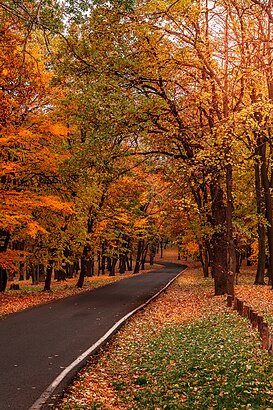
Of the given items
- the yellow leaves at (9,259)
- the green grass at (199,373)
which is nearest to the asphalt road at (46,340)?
the green grass at (199,373)

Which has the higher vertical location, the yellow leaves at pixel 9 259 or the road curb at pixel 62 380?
the yellow leaves at pixel 9 259

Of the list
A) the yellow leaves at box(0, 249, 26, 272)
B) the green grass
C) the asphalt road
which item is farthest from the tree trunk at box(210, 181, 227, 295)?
the green grass

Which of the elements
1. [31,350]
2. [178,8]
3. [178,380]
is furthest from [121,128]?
[178,380]

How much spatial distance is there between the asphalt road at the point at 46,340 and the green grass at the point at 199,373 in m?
1.34

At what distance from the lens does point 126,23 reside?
17250mm

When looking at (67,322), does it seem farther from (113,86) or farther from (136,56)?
(136,56)

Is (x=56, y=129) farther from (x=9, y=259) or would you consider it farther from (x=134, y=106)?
(x=9, y=259)

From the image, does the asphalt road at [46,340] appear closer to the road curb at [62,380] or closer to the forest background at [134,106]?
the road curb at [62,380]

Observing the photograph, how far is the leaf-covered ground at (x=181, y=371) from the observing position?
7.30 m

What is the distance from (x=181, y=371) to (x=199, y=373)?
0.45 metres

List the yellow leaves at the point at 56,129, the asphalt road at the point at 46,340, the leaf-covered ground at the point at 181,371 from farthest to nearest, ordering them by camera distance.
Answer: the yellow leaves at the point at 56,129, the asphalt road at the point at 46,340, the leaf-covered ground at the point at 181,371

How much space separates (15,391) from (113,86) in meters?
12.8

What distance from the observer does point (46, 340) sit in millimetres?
12172

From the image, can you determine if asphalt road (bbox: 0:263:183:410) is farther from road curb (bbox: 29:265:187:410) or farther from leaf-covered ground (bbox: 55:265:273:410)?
leaf-covered ground (bbox: 55:265:273:410)
